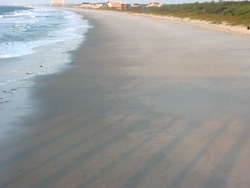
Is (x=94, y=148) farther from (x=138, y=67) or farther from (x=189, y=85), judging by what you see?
(x=138, y=67)

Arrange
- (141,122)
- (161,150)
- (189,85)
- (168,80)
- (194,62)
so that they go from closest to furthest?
(161,150)
(141,122)
(189,85)
(168,80)
(194,62)

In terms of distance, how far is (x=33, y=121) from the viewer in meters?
5.47

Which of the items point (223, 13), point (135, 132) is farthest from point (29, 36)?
point (223, 13)

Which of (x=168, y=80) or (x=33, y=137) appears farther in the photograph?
(x=168, y=80)

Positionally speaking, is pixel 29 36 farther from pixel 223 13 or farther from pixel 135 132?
pixel 223 13

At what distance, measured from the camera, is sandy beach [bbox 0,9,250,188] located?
3.60 meters

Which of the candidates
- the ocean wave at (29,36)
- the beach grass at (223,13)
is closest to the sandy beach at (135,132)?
the ocean wave at (29,36)

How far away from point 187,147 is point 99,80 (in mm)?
4528

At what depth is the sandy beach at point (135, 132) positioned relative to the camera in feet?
11.8

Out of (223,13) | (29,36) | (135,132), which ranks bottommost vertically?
(29,36)

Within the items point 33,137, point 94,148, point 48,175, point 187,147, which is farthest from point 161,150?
point 33,137

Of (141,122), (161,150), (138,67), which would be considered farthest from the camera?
(138,67)

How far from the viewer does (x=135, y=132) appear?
15.9ft

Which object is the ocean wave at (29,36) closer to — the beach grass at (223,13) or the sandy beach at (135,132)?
the sandy beach at (135,132)
